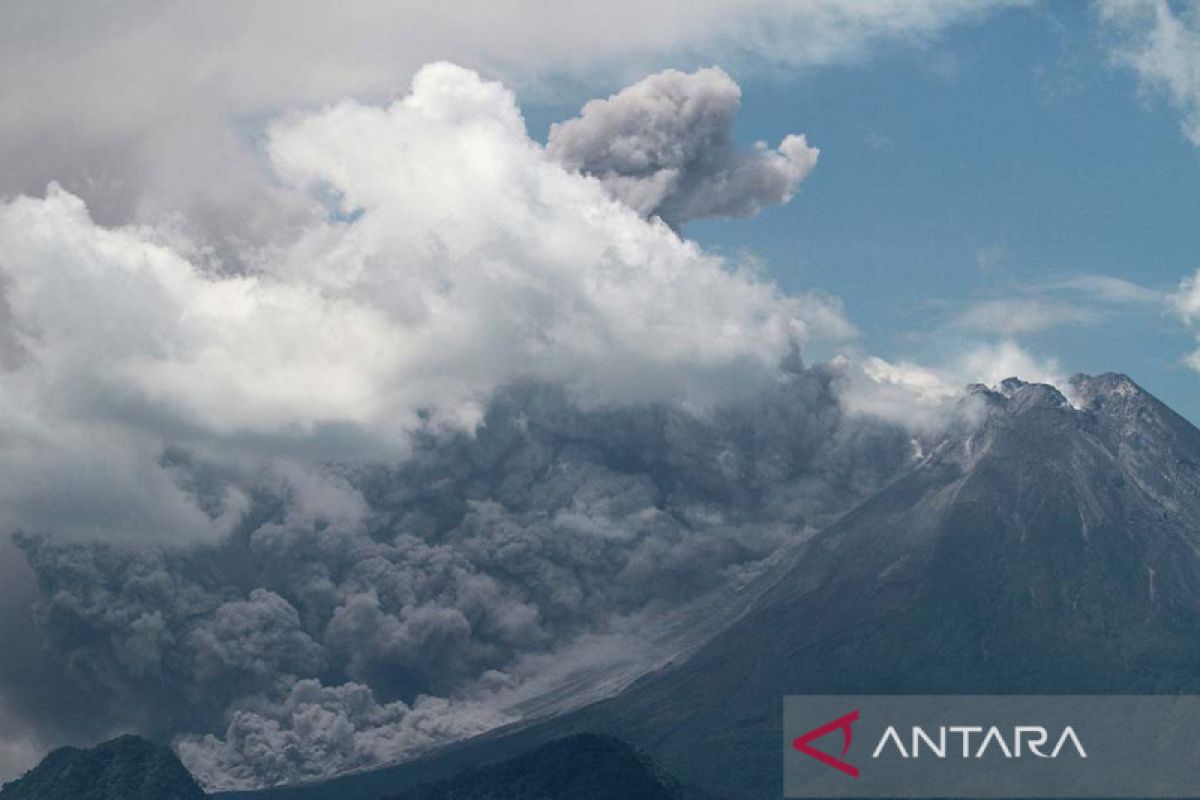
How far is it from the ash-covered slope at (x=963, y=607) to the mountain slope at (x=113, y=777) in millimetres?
22625

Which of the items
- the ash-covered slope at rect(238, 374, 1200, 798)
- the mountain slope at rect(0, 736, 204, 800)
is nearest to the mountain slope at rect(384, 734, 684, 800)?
the mountain slope at rect(0, 736, 204, 800)

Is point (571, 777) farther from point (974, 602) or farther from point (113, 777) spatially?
point (974, 602)

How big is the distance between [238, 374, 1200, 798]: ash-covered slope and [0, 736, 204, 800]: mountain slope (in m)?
22.6

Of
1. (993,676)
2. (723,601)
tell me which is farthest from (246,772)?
(993,676)

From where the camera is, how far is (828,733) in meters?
146

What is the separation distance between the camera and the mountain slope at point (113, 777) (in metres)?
130

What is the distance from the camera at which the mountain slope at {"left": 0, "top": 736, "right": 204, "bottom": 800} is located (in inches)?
5108

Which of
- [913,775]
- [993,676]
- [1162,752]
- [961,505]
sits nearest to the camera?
[913,775]

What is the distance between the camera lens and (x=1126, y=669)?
163750 millimetres

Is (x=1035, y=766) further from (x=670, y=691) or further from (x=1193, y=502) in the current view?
(x=1193, y=502)

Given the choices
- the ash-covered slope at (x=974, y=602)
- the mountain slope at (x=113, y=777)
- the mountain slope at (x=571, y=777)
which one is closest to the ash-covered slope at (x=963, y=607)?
the ash-covered slope at (x=974, y=602)

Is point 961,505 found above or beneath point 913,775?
above

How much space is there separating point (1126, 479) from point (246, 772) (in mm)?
86271

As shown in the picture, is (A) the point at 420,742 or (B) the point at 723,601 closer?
(A) the point at 420,742
